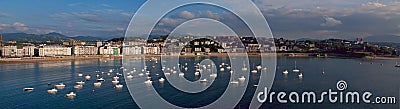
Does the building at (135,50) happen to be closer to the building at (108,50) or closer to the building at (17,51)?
the building at (108,50)

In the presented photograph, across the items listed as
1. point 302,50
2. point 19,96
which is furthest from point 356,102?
point 302,50

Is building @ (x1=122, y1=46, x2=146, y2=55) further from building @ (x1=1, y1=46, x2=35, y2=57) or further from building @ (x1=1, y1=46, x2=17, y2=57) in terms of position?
building @ (x1=1, y1=46, x2=17, y2=57)

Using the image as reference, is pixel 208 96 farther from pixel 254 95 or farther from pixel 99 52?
pixel 99 52

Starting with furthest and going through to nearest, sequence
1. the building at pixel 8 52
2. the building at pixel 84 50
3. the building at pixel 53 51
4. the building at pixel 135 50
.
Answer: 1. the building at pixel 135 50
2. the building at pixel 84 50
3. the building at pixel 53 51
4. the building at pixel 8 52

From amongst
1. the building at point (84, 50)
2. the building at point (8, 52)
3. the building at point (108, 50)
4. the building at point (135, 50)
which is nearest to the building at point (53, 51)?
the building at point (84, 50)

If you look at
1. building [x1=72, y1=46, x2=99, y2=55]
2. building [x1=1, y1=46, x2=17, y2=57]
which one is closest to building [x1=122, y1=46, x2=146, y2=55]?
building [x1=72, y1=46, x2=99, y2=55]
